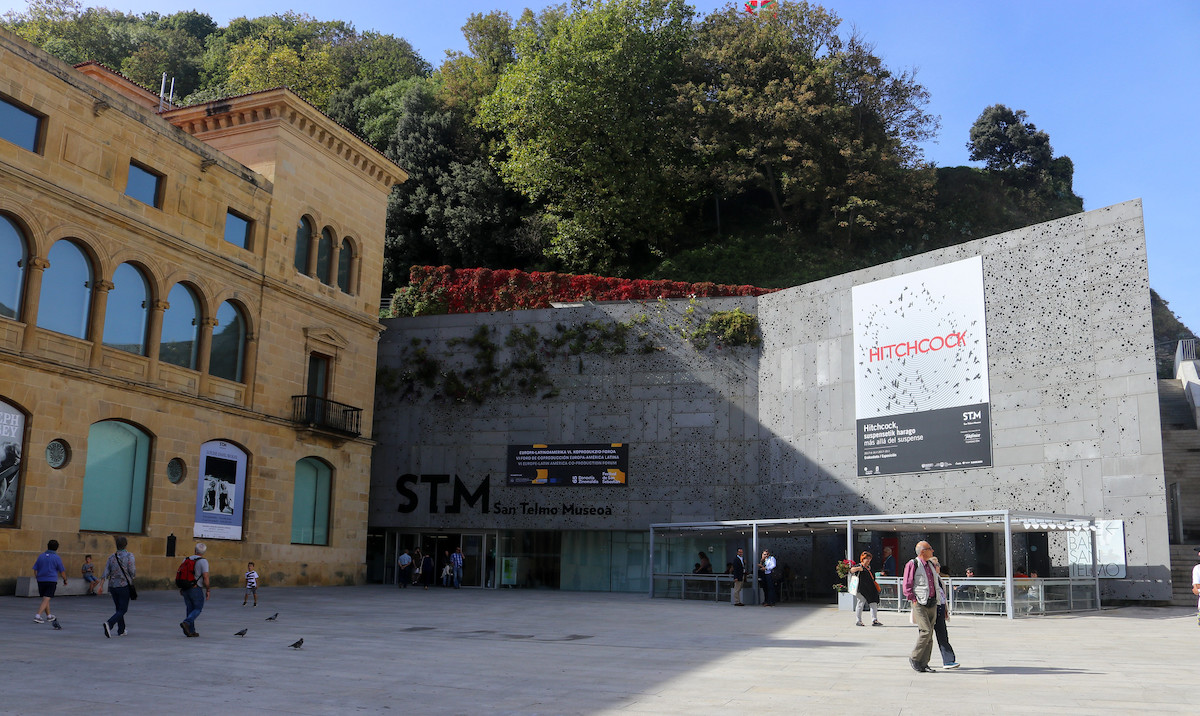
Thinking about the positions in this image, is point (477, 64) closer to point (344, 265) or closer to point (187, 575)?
point (344, 265)

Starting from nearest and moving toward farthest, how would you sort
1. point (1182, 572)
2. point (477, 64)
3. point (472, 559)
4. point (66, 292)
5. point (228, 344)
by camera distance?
point (66, 292)
point (1182, 572)
point (228, 344)
point (472, 559)
point (477, 64)

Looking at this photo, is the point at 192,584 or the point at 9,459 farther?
the point at 9,459

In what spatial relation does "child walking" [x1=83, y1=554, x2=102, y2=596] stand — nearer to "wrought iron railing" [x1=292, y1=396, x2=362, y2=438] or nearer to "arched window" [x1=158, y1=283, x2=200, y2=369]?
"arched window" [x1=158, y1=283, x2=200, y2=369]

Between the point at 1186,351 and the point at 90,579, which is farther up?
the point at 1186,351

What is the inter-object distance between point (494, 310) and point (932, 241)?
2210 cm

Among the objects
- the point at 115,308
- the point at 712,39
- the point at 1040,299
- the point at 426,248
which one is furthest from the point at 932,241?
Answer: the point at 115,308

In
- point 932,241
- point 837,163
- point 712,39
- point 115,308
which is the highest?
point 712,39

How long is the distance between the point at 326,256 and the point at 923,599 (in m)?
27.4

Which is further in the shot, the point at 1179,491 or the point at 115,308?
the point at 1179,491

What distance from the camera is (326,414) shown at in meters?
33.0

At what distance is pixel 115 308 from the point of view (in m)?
25.9

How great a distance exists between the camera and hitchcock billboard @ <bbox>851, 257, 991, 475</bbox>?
27.7 meters

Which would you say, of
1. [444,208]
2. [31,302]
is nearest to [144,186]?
[31,302]

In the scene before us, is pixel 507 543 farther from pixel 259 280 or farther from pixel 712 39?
pixel 712 39
